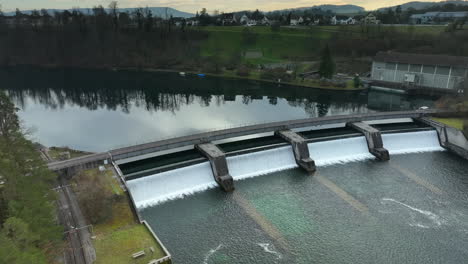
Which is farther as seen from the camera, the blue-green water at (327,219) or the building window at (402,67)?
the building window at (402,67)

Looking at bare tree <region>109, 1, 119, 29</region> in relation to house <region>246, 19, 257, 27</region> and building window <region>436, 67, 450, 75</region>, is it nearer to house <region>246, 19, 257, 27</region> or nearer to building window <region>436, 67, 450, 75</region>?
house <region>246, 19, 257, 27</region>

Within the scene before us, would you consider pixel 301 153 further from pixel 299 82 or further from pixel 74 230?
pixel 299 82

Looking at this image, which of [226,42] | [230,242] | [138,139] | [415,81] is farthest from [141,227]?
[226,42]

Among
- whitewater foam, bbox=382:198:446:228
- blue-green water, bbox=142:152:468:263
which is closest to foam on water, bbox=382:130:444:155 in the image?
blue-green water, bbox=142:152:468:263

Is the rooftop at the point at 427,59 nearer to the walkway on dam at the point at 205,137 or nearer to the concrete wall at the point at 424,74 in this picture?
the concrete wall at the point at 424,74

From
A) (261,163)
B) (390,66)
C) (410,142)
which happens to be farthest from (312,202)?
(390,66)

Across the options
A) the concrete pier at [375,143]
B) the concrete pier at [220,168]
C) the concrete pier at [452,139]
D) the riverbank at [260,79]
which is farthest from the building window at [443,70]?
the concrete pier at [220,168]
